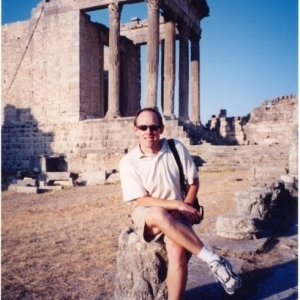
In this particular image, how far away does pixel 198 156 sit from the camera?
1469 cm

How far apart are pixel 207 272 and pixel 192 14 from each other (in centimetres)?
2144

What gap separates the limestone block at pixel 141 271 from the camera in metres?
2.56

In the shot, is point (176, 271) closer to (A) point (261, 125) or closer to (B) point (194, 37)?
(A) point (261, 125)

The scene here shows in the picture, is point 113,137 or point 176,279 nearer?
point 176,279


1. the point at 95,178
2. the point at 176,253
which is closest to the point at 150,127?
the point at 176,253

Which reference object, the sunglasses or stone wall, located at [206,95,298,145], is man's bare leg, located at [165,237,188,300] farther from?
stone wall, located at [206,95,298,145]

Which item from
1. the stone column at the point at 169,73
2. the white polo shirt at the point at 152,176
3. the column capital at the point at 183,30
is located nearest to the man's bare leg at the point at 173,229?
the white polo shirt at the point at 152,176

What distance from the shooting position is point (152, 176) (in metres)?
2.87

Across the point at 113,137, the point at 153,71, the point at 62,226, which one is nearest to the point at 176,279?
the point at 62,226

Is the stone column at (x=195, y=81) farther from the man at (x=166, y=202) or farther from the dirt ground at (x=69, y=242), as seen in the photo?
the man at (x=166, y=202)

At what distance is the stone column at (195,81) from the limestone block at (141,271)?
61.4ft

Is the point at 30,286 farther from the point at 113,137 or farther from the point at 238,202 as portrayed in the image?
the point at 113,137

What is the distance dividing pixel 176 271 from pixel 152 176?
2.73 ft

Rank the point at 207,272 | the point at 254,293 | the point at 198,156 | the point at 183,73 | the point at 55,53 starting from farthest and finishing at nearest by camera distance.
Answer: the point at 183,73
the point at 55,53
the point at 198,156
the point at 207,272
the point at 254,293
